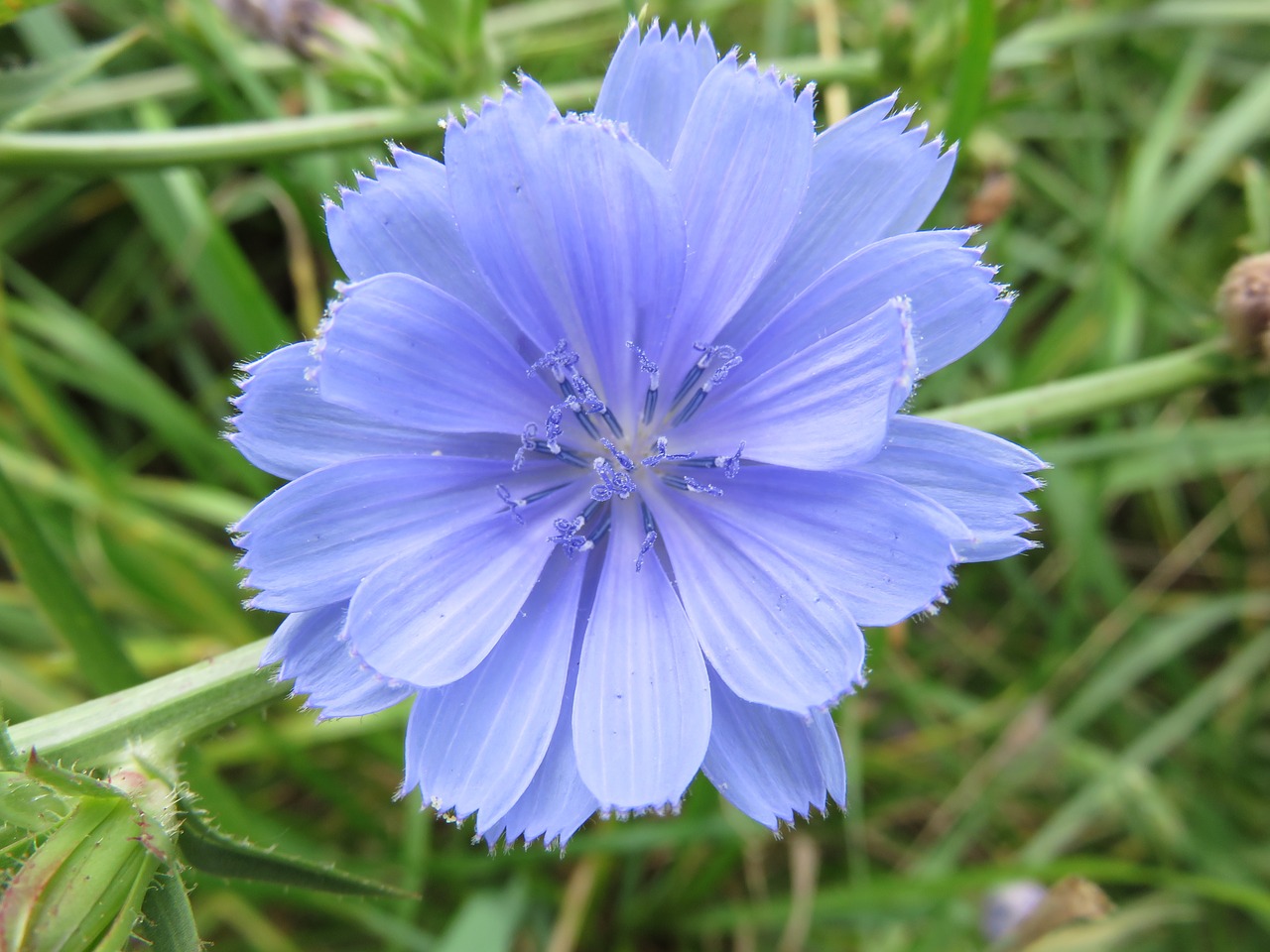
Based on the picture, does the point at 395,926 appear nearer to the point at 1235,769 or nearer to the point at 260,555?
the point at 260,555

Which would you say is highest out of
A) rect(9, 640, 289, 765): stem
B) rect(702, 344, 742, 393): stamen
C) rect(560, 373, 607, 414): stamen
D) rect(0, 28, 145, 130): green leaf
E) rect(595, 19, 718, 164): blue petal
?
rect(0, 28, 145, 130): green leaf

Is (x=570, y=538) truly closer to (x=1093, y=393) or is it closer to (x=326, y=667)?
(x=326, y=667)

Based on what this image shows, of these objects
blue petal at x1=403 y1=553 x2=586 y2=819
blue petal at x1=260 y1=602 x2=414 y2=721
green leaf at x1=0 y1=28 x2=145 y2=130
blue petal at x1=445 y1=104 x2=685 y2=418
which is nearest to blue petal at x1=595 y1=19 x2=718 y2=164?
blue petal at x1=445 y1=104 x2=685 y2=418

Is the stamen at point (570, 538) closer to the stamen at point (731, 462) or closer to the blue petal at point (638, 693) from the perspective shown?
the blue petal at point (638, 693)

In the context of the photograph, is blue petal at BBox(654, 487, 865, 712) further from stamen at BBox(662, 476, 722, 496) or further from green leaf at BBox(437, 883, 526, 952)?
green leaf at BBox(437, 883, 526, 952)

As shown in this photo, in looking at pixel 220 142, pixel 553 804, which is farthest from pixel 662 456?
pixel 220 142

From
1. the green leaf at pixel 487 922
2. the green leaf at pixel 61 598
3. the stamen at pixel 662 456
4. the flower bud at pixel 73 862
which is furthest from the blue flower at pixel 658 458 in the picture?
the green leaf at pixel 487 922

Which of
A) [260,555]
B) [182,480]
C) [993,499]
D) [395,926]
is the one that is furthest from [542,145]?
[182,480]
